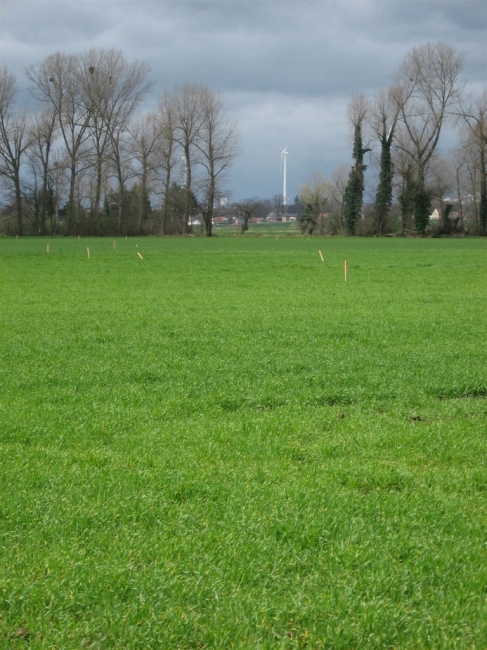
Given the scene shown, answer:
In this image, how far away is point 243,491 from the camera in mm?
5438

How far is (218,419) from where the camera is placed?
24.9 feet

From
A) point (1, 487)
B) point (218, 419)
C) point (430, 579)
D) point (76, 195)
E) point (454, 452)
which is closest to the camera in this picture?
point (430, 579)

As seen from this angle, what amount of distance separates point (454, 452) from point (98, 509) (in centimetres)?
320

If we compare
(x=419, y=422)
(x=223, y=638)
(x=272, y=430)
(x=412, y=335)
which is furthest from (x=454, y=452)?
(x=412, y=335)

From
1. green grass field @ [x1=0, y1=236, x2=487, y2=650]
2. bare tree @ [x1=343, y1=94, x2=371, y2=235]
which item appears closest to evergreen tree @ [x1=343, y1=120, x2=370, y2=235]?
bare tree @ [x1=343, y1=94, x2=371, y2=235]

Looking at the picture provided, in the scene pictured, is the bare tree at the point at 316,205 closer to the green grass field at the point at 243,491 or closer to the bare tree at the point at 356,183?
the bare tree at the point at 356,183

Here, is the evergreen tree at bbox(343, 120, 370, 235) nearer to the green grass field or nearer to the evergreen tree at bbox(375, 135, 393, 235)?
the evergreen tree at bbox(375, 135, 393, 235)

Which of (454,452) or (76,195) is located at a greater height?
(76,195)

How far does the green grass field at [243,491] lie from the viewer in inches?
150

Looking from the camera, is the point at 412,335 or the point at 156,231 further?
the point at 156,231

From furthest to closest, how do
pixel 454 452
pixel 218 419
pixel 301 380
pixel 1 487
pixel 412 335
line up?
1. pixel 412 335
2. pixel 301 380
3. pixel 218 419
4. pixel 454 452
5. pixel 1 487

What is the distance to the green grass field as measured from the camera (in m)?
3.82

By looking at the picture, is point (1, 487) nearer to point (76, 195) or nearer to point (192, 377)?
point (192, 377)

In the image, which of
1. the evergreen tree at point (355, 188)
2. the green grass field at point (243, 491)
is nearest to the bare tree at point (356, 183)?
the evergreen tree at point (355, 188)
